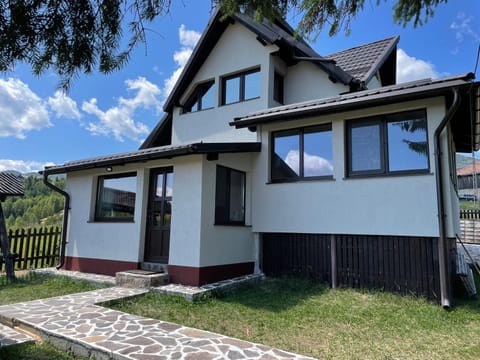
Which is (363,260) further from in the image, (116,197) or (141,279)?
(116,197)

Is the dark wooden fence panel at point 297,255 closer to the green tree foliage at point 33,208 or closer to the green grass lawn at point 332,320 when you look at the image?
the green grass lawn at point 332,320

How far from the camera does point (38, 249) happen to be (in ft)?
36.4

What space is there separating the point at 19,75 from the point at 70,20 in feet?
2.54

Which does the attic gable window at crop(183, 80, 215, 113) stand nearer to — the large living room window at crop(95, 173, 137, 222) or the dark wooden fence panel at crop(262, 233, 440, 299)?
the large living room window at crop(95, 173, 137, 222)

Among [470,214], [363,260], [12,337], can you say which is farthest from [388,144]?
[470,214]

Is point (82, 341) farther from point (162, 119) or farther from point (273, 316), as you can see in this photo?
point (162, 119)

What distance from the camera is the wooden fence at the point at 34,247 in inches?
425

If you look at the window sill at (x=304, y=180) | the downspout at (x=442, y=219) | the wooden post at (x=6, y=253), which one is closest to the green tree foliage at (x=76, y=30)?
the downspout at (x=442, y=219)

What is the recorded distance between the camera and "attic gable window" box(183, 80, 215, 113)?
1195cm

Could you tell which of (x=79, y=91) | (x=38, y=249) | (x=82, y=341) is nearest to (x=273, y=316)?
(x=82, y=341)

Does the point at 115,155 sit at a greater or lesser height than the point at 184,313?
greater

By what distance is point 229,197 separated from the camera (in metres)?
8.38

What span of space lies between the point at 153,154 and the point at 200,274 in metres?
2.95

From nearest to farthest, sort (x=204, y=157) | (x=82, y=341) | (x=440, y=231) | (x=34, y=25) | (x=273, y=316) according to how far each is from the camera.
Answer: (x=34, y=25) < (x=82, y=341) < (x=273, y=316) < (x=440, y=231) < (x=204, y=157)
